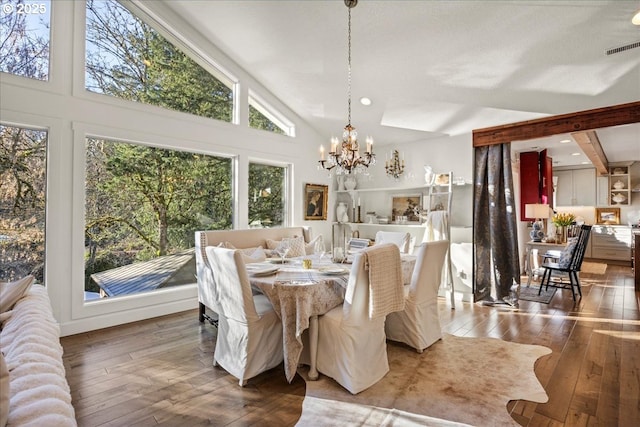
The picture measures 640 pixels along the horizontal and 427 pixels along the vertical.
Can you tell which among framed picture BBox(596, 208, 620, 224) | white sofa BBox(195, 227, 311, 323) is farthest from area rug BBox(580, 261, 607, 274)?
white sofa BBox(195, 227, 311, 323)

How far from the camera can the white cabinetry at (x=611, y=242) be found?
7516 mm

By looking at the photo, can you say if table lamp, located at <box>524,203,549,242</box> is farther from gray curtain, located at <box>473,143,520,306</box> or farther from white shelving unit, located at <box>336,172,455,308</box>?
white shelving unit, located at <box>336,172,455,308</box>

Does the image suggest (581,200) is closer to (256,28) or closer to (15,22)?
(256,28)

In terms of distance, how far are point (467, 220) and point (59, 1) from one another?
222 inches

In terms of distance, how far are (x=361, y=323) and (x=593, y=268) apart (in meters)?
7.47

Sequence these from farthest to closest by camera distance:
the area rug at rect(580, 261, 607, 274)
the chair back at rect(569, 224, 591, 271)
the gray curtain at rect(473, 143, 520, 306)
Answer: the area rug at rect(580, 261, 607, 274) → the chair back at rect(569, 224, 591, 271) → the gray curtain at rect(473, 143, 520, 306)

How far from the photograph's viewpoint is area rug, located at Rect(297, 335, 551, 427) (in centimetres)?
202

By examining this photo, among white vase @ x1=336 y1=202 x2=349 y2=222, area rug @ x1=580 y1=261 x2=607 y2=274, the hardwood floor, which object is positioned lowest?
the hardwood floor

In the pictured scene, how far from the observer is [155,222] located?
13.6ft

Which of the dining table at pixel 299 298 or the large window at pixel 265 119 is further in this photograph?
the large window at pixel 265 119

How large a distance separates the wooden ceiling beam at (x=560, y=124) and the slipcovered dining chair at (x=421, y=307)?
2.27 meters

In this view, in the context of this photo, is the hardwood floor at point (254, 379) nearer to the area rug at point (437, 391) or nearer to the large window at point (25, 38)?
the area rug at point (437, 391)

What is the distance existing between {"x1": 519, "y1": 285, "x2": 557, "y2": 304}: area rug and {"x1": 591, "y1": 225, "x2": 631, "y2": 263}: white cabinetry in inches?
153

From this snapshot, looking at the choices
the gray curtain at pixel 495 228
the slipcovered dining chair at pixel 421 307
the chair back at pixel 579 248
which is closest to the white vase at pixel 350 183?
the gray curtain at pixel 495 228
